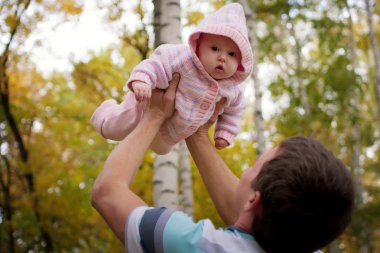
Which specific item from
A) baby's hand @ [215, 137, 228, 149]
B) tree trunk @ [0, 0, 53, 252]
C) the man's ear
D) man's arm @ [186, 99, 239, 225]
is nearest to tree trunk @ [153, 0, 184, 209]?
baby's hand @ [215, 137, 228, 149]

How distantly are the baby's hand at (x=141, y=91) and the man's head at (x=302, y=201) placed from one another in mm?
658

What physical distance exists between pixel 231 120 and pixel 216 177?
0.47 metres

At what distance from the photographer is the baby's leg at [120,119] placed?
2361 mm

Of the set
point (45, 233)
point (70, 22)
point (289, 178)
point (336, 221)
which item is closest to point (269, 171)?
point (289, 178)

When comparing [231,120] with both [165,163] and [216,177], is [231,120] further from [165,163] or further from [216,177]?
[165,163]

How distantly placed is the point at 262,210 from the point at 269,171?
0.39ft

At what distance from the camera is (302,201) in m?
1.51

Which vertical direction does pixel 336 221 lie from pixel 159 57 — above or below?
below

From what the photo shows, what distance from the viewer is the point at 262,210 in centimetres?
156

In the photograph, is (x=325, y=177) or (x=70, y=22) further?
(x=70, y=22)

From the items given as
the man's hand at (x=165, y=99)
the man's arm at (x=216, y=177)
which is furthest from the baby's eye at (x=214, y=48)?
the man's arm at (x=216, y=177)

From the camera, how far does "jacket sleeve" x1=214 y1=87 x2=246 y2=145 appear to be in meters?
2.49

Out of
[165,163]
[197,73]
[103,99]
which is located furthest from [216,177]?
[103,99]

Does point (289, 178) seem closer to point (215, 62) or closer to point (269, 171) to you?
point (269, 171)
